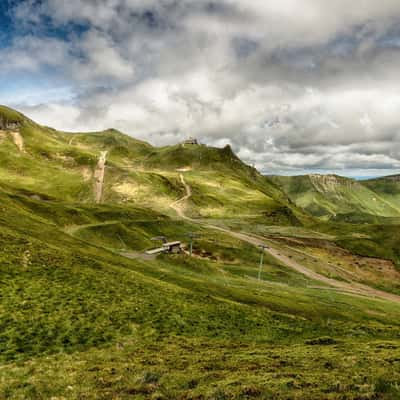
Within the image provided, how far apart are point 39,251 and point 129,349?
2862 cm

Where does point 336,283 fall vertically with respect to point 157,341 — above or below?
below

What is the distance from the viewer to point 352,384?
17.8 meters

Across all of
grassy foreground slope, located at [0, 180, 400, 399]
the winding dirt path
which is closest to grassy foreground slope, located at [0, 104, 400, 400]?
grassy foreground slope, located at [0, 180, 400, 399]

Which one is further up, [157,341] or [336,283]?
[157,341]

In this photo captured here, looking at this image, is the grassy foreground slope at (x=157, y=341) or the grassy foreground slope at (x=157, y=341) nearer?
the grassy foreground slope at (x=157, y=341)

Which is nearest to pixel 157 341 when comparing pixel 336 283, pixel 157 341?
pixel 157 341

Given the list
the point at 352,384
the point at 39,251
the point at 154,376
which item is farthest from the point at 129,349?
the point at 39,251

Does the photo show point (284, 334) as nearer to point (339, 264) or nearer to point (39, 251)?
point (39, 251)

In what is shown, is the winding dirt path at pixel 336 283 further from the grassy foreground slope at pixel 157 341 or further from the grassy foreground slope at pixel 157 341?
the grassy foreground slope at pixel 157 341

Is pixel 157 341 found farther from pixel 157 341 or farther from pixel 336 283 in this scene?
pixel 336 283

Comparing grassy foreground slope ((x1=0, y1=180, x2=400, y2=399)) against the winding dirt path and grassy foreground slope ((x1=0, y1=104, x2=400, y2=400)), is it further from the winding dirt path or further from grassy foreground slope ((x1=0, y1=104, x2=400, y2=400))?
the winding dirt path

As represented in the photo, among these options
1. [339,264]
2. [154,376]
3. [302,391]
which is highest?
[302,391]

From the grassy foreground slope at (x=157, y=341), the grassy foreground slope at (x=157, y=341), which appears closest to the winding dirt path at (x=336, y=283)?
the grassy foreground slope at (x=157, y=341)

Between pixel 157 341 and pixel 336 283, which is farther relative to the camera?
pixel 336 283
